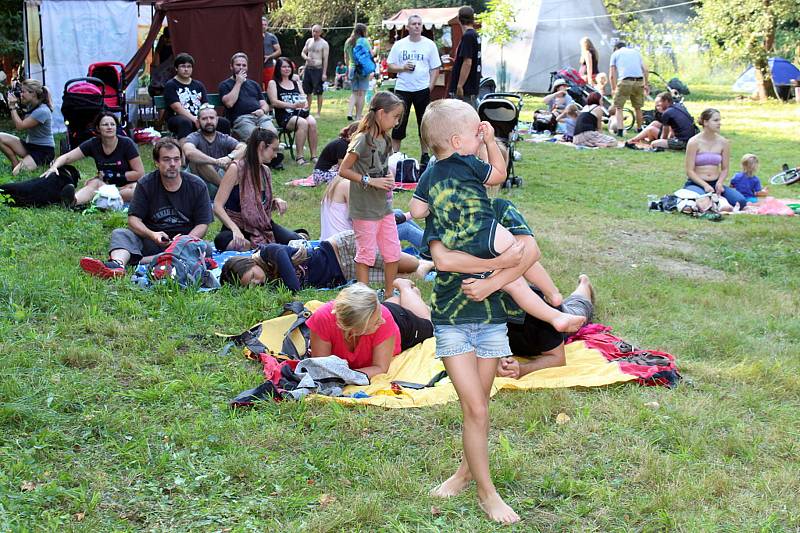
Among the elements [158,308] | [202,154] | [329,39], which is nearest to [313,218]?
[202,154]

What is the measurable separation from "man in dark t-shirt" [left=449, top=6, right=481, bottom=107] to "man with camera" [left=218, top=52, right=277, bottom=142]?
2.58 meters

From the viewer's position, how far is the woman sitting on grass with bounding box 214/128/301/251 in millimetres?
7453

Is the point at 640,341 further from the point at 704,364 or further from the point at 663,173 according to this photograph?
the point at 663,173

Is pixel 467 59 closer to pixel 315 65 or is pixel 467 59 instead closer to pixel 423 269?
pixel 423 269

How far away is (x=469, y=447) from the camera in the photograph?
A: 3324 mm

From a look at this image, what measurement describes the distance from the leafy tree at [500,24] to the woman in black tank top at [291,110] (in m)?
13.0

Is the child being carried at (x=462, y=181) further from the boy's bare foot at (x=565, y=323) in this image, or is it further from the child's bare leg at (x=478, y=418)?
the boy's bare foot at (x=565, y=323)

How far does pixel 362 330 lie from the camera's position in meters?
4.77

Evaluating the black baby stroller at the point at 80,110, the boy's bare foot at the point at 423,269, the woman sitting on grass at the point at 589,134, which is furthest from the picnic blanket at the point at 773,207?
the black baby stroller at the point at 80,110

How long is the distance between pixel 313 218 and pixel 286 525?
18.8ft

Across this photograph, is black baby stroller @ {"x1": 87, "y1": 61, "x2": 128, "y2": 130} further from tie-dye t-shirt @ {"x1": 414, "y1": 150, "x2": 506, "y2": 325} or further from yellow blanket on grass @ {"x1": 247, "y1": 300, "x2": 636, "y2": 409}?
tie-dye t-shirt @ {"x1": 414, "y1": 150, "x2": 506, "y2": 325}

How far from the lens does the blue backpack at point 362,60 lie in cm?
1516

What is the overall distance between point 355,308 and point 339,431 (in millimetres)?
734

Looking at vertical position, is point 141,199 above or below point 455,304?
below
